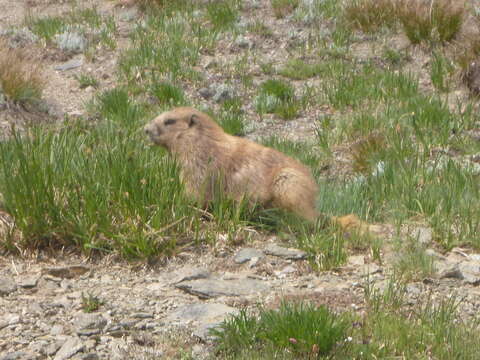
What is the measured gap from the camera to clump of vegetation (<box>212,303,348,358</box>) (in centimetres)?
404

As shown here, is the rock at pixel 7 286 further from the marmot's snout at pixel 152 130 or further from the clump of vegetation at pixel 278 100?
the clump of vegetation at pixel 278 100

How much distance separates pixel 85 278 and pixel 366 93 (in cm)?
569

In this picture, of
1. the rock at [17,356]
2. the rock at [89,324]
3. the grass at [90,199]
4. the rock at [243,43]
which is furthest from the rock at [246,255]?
the rock at [243,43]

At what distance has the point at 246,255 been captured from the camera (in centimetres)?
559

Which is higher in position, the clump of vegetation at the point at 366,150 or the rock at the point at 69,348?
the rock at the point at 69,348

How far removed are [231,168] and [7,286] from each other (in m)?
2.09

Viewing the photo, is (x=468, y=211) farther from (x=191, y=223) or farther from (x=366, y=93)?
(x=366, y=93)

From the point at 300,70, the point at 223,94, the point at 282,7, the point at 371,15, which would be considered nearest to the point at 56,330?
the point at 223,94

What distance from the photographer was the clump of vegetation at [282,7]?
1311cm

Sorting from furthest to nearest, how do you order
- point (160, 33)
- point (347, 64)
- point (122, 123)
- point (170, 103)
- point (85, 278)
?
point (160, 33) < point (347, 64) < point (170, 103) < point (122, 123) < point (85, 278)

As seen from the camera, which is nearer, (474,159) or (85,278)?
(85,278)

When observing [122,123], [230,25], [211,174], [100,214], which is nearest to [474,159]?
[211,174]

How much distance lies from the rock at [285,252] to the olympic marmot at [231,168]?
1.42ft

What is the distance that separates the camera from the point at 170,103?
9945 millimetres
